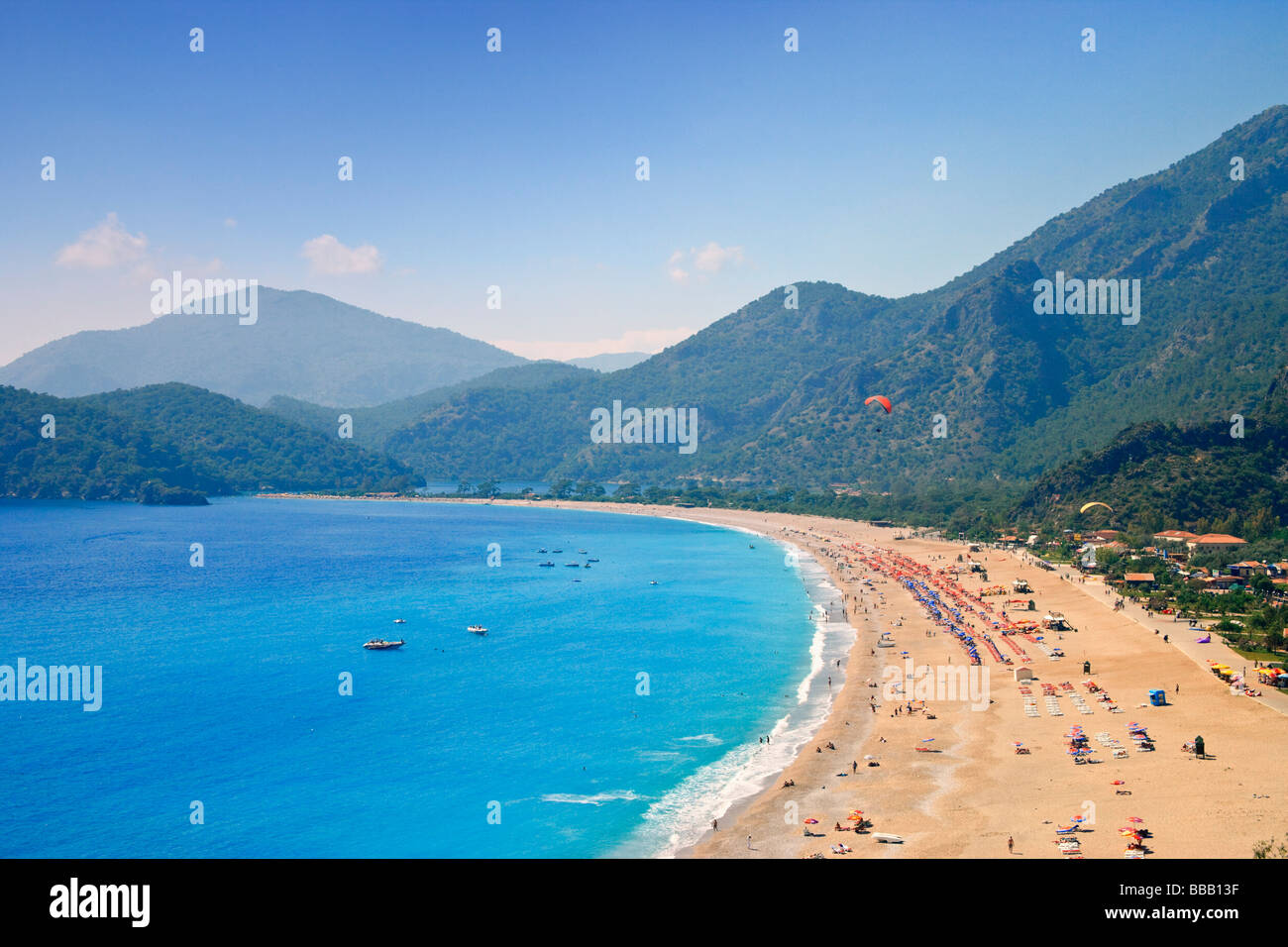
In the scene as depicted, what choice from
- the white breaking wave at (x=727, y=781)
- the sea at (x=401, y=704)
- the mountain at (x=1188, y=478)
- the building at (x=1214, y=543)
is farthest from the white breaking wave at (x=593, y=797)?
the mountain at (x=1188, y=478)

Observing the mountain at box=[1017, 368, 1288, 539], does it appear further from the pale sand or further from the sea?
the pale sand

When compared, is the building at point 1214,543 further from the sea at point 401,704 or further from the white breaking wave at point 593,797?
the white breaking wave at point 593,797

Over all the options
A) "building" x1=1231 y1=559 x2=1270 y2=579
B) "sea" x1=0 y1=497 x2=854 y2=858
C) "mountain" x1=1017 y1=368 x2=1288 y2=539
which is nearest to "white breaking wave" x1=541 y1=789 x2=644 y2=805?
"sea" x1=0 y1=497 x2=854 y2=858

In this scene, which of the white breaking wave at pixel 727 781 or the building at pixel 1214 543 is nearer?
the white breaking wave at pixel 727 781

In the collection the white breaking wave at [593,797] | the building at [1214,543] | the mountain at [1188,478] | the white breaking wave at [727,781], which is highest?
the mountain at [1188,478]

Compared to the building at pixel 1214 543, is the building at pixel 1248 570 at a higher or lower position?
lower

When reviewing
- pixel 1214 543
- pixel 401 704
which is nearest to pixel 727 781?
pixel 401 704

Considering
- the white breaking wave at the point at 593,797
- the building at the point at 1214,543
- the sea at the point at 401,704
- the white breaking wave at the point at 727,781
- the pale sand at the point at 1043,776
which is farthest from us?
the building at the point at 1214,543

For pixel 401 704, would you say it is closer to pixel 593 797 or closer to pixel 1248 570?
pixel 593 797
